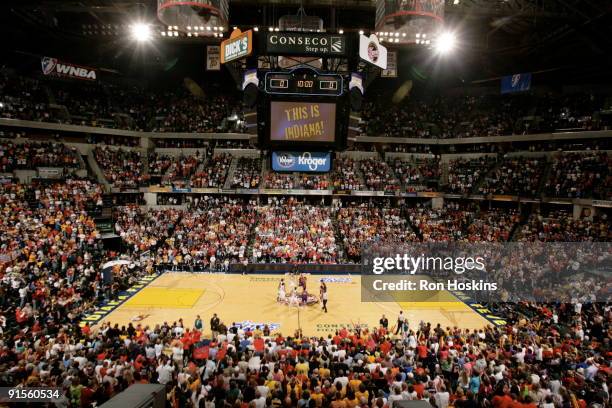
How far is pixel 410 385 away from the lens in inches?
359

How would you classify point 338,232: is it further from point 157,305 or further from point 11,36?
point 11,36

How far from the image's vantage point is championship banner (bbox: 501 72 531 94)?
33.1 meters

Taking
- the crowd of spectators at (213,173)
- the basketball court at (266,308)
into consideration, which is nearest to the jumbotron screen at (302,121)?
the basketball court at (266,308)

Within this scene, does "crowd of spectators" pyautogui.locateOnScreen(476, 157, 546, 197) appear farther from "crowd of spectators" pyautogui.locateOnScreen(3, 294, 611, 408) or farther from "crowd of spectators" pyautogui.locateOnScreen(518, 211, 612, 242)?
"crowd of spectators" pyautogui.locateOnScreen(3, 294, 611, 408)

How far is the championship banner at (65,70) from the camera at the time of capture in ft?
107

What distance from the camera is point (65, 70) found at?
33.8m

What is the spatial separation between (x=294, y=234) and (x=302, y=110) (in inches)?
798

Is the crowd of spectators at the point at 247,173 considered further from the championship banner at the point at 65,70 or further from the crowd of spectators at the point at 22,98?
the crowd of spectators at the point at 22,98

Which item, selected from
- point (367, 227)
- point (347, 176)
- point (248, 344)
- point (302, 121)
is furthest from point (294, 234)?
point (302, 121)

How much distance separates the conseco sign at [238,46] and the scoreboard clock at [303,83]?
0.94 metres

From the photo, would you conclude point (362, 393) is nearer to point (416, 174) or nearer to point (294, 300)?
point (294, 300)

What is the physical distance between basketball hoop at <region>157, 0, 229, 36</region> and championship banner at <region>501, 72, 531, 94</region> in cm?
3194

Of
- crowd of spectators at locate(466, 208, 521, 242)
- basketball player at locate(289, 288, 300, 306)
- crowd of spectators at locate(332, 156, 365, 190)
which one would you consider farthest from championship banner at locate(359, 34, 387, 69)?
crowd of spectators at locate(332, 156, 365, 190)

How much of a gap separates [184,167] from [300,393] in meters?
31.3
